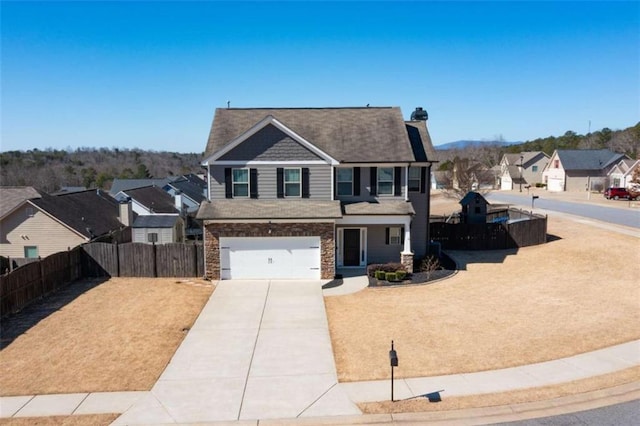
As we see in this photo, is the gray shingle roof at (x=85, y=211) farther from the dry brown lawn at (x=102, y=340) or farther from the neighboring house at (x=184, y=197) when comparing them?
the dry brown lawn at (x=102, y=340)

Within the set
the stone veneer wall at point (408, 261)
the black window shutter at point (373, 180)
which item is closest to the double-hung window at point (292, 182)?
the black window shutter at point (373, 180)

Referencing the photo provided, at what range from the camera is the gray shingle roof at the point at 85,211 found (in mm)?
27756

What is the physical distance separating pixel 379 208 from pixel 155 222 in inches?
598

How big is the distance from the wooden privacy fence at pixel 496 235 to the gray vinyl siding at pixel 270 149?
1134 cm

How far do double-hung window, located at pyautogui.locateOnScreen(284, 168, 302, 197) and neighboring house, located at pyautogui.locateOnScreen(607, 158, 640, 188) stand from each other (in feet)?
177

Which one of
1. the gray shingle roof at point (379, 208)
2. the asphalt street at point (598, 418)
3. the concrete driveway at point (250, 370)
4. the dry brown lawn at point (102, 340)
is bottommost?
the concrete driveway at point (250, 370)

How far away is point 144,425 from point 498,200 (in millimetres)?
54943

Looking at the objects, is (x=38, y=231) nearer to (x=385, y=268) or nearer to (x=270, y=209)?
(x=270, y=209)

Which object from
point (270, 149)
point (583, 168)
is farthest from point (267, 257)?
point (583, 168)

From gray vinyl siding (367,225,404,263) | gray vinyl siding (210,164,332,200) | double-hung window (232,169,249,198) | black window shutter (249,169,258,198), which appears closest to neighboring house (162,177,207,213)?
gray vinyl siding (210,164,332,200)

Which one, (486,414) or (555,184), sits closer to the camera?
(486,414)

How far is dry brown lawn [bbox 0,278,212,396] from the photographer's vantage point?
1211cm

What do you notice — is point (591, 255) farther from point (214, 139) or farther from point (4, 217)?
point (4, 217)

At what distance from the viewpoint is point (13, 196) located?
98.8ft
